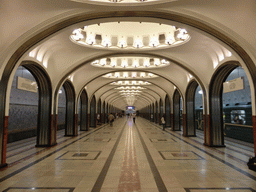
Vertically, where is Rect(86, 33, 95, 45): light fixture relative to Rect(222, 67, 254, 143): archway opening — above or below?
above

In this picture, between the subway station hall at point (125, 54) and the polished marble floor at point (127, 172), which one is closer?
the polished marble floor at point (127, 172)

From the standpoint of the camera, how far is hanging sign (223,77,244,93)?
7997 millimetres

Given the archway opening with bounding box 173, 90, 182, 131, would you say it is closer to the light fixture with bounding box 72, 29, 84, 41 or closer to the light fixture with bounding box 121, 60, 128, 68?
the light fixture with bounding box 121, 60, 128, 68

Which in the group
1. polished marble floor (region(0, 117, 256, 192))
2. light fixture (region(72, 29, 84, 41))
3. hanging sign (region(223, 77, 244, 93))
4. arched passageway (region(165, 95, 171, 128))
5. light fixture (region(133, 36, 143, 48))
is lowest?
polished marble floor (region(0, 117, 256, 192))

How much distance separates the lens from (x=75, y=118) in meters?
12.9

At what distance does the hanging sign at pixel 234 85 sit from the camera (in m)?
8.00

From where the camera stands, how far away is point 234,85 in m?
8.31

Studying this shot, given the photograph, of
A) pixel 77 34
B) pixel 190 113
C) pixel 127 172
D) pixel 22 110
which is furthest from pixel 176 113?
pixel 127 172

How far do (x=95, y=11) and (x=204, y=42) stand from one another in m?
4.81

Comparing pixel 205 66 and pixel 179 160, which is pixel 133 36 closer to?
pixel 205 66

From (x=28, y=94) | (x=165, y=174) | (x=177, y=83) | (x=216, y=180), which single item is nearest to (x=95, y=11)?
(x=165, y=174)

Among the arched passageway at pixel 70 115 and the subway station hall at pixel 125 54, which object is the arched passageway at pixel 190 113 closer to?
the subway station hall at pixel 125 54

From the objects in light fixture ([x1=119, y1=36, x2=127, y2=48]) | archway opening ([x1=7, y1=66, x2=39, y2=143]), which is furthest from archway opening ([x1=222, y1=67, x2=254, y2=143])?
archway opening ([x1=7, y1=66, x2=39, y2=143])

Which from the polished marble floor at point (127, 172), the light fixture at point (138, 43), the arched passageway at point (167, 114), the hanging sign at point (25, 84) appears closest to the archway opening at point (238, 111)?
the polished marble floor at point (127, 172)
